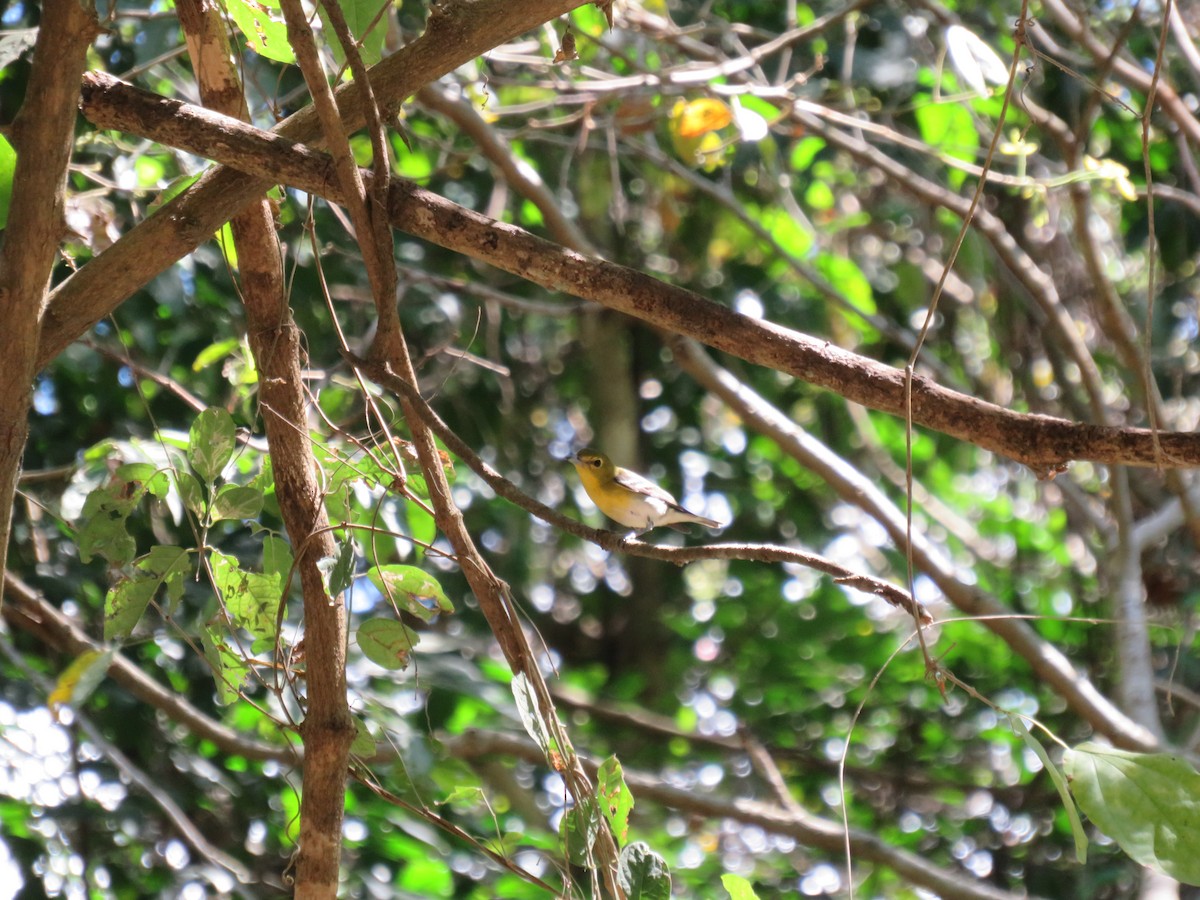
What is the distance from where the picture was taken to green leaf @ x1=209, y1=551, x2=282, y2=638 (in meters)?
1.83

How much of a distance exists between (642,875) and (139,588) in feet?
2.72

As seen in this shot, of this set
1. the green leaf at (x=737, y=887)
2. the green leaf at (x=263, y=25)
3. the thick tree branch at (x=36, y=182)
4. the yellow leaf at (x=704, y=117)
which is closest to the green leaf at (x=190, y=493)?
the thick tree branch at (x=36, y=182)

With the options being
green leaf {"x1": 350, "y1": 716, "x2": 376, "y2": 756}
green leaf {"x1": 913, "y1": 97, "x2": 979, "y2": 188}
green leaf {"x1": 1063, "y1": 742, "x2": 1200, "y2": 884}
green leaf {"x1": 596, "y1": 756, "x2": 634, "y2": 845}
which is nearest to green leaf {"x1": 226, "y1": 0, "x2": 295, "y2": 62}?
green leaf {"x1": 350, "y1": 716, "x2": 376, "y2": 756}

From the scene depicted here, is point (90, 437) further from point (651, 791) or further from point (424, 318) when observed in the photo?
point (651, 791)

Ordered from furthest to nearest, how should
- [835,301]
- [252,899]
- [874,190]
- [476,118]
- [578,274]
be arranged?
[874,190] < [835,301] < [476,118] < [252,899] < [578,274]

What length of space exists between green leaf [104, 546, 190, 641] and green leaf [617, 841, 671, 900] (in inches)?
30.2

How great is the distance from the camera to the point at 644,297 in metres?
1.56

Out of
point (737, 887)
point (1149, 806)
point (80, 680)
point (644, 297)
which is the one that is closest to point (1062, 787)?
point (1149, 806)

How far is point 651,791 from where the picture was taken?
3.60m

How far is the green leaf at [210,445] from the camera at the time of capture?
1.71 m

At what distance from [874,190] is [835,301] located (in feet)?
6.87

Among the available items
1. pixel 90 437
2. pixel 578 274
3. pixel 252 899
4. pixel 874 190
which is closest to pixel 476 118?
pixel 90 437

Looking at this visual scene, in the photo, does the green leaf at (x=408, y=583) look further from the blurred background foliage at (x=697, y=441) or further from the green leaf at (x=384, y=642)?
the blurred background foliage at (x=697, y=441)

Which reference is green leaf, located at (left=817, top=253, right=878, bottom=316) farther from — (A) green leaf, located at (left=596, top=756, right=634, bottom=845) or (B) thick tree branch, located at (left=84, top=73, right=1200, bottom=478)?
(A) green leaf, located at (left=596, top=756, right=634, bottom=845)
